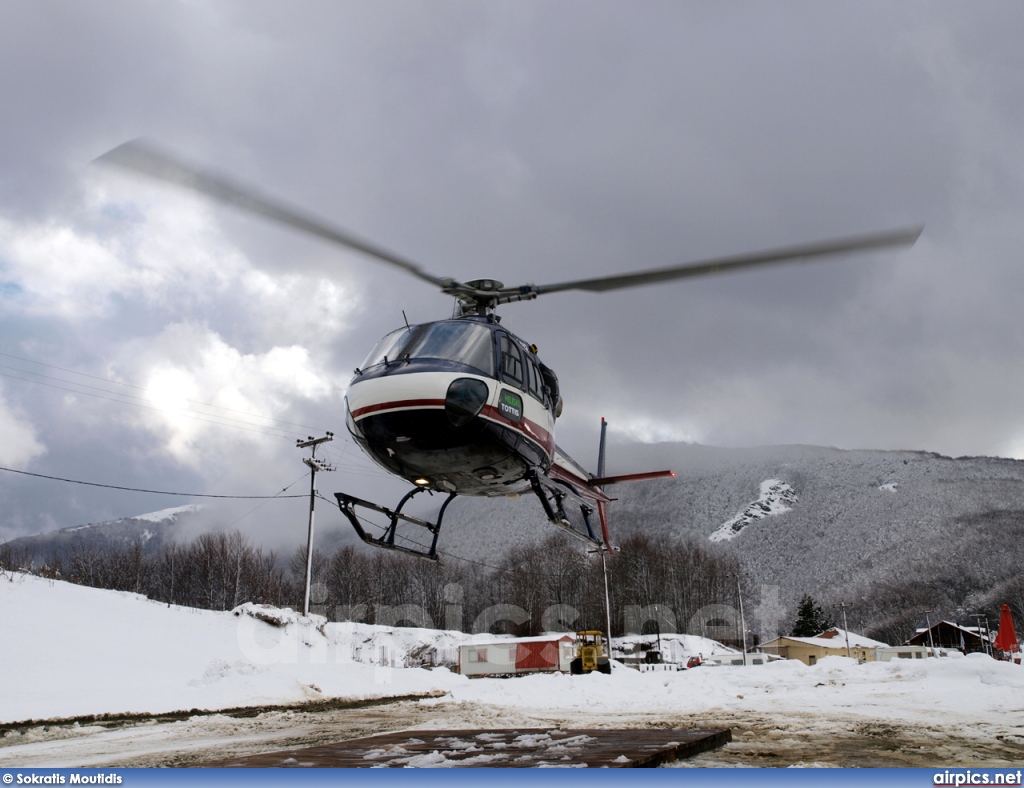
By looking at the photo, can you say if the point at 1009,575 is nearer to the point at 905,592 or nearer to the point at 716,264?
the point at 905,592

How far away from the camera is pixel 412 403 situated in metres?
8.67

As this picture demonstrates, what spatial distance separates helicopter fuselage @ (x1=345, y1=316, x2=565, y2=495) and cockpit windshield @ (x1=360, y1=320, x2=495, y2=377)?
1cm

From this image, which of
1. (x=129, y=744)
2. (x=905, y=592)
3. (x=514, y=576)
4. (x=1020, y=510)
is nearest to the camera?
(x=129, y=744)

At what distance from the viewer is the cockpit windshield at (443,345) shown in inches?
358

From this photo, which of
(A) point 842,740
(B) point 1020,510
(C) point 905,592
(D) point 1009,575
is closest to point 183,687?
(A) point 842,740

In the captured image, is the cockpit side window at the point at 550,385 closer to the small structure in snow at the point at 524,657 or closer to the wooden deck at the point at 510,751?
the wooden deck at the point at 510,751

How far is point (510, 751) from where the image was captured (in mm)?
5848

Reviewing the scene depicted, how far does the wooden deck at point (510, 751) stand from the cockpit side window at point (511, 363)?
14.4 feet

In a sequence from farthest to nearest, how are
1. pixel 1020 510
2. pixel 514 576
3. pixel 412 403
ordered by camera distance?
1. pixel 1020 510
2. pixel 514 576
3. pixel 412 403

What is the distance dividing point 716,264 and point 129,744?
11.4m

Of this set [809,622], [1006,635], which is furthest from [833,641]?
[1006,635]

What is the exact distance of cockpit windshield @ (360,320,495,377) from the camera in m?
9.09

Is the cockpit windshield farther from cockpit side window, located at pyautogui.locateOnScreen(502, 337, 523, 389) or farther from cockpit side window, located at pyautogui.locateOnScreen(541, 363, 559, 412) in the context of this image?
cockpit side window, located at pyautogui.locateOnScreen(541, 363, 559, 412)

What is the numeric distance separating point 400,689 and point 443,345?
65.3 feet
